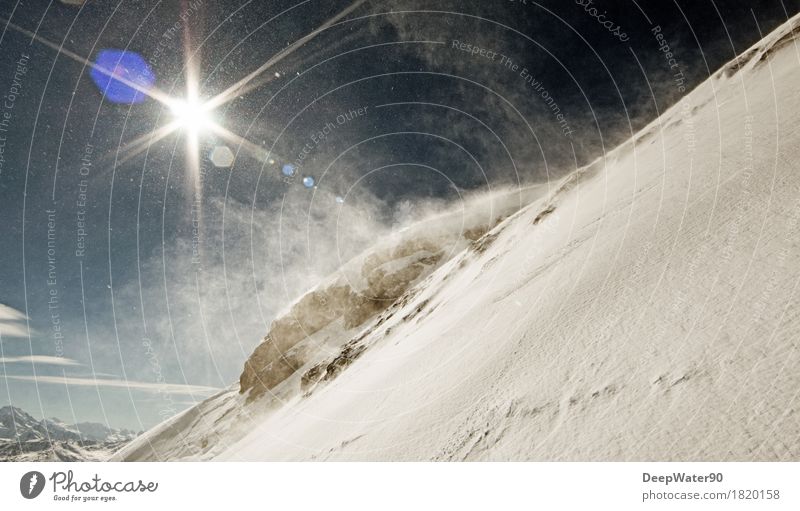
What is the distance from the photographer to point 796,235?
21.1 feet

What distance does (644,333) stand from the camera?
613 cm

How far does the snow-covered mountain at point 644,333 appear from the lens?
4750mm

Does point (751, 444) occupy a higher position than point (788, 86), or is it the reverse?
point (788, 86)

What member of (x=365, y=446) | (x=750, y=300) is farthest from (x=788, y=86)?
(x=365, y=446)

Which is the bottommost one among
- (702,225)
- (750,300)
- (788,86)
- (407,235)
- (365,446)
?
(750,300)

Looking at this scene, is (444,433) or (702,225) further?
(702,225)

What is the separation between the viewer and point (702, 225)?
26.1 feet

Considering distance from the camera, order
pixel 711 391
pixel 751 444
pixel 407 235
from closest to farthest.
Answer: pixel 751 444 → pixel 711 391 → pixel 407 235

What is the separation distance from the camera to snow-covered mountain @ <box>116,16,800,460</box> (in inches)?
187

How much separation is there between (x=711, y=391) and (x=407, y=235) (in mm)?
47847

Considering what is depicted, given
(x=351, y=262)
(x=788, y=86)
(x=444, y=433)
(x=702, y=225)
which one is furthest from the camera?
(x=351, y=262)
